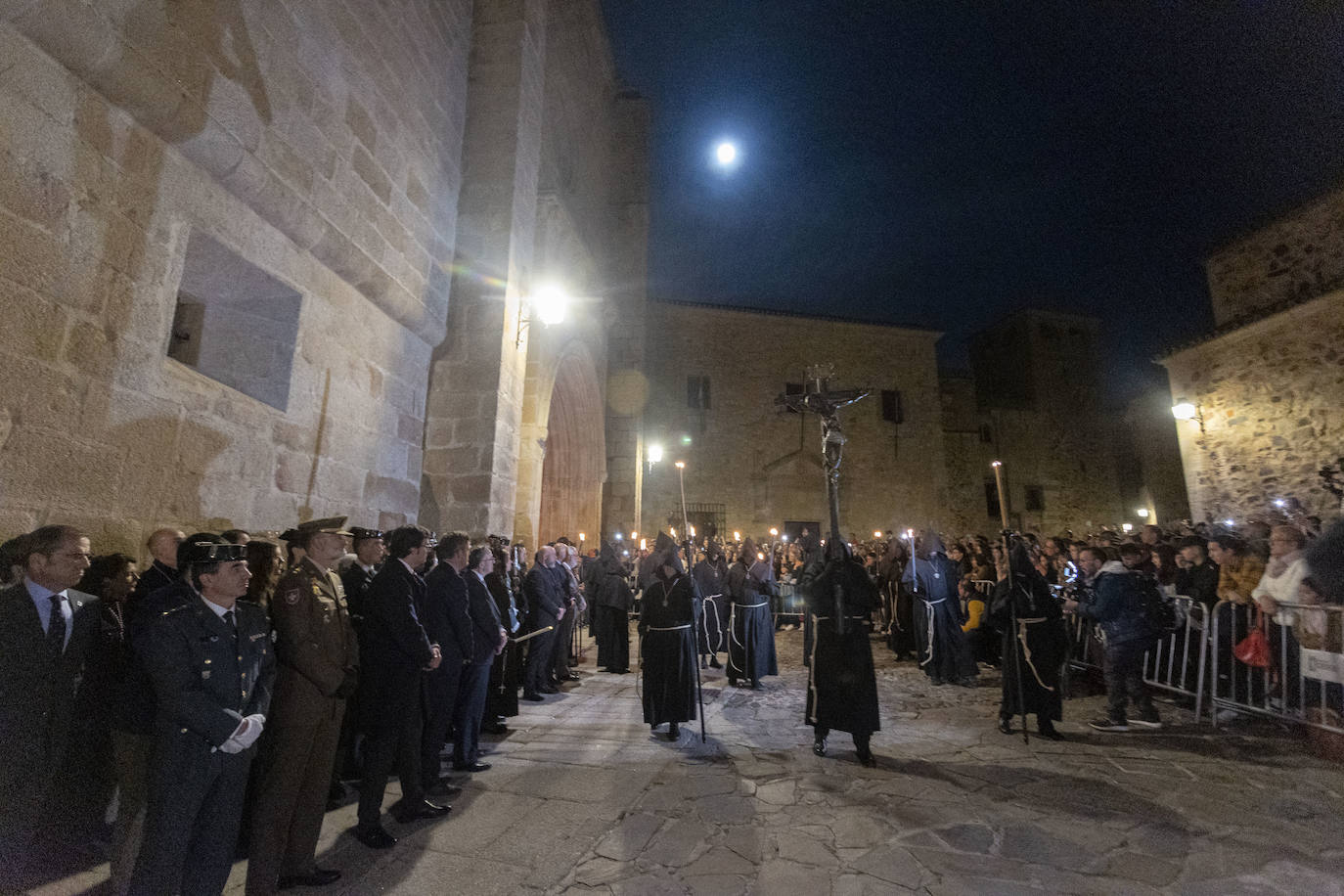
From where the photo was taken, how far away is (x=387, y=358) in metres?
5.59

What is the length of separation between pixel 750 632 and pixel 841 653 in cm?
294

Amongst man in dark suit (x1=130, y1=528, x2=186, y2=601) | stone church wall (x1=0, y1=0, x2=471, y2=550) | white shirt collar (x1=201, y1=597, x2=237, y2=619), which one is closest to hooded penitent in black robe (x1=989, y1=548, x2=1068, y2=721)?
white shirt collar (x1=201, y1=597, x2=237, y2=619)

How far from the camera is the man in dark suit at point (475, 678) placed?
4.33 m

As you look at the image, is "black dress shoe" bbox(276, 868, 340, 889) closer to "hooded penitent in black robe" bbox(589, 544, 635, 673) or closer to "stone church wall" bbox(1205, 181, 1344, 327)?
"hooded penitent in black robe" bbox(589, 544, 635, 673)

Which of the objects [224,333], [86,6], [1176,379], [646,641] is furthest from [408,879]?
[1176,379]

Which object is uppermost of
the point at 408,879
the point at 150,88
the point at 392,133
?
the point at 392,133

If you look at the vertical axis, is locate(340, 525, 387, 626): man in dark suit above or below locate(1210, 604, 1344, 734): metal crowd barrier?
above

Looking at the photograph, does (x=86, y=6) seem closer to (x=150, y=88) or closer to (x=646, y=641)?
(x=150, y=88)

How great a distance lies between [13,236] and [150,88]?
1.09 m

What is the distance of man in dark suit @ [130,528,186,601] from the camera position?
288 centimetres

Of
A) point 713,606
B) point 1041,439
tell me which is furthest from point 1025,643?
point 1041,439

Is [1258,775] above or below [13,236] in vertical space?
below

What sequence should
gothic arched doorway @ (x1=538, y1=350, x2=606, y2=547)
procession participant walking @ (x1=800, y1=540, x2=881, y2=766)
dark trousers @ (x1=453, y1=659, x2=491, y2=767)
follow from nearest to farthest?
dark trousers @ (x1=453, y1=659, x2=491, y2=767) < procession participant walking @ (x1=800, y1=540, x2=881, y2=766) < gothic arched doorway @ (x1=538, y1=350, x2=606, y2=547)

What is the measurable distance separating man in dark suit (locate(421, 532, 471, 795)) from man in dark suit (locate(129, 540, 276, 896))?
1.34 meters
